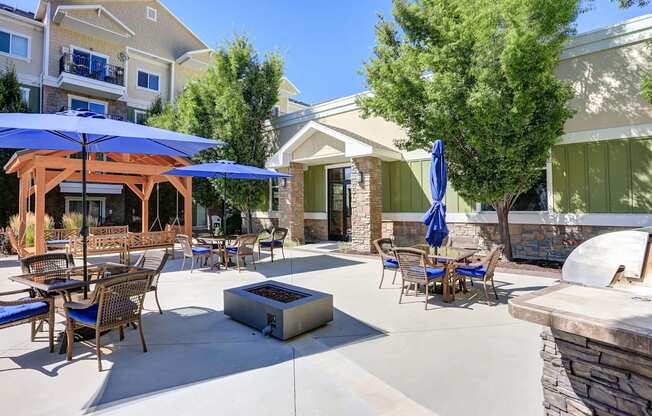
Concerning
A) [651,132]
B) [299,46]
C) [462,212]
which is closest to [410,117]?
[462,212]

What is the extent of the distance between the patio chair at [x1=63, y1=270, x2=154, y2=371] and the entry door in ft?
35.1

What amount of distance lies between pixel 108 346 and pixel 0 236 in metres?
12.3

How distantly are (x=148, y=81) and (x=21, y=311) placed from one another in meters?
20.5

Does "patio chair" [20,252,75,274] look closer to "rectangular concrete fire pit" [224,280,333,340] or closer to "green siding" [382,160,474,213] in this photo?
"rectangular concrete fire pit" [224,280,333,340]

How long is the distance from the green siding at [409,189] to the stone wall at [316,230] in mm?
3282

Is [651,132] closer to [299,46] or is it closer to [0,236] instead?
[299,46]

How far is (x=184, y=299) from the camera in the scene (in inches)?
245

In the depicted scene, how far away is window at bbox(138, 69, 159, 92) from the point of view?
67.5 ft

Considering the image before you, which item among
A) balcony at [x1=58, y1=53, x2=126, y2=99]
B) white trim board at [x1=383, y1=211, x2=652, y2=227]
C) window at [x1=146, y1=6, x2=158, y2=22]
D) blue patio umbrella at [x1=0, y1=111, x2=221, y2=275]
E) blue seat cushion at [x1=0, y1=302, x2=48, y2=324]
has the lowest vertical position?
blue seat cushion at [x1=0, y1=302, x2=48, y2=324]

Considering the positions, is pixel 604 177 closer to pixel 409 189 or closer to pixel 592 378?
pixel 409 189

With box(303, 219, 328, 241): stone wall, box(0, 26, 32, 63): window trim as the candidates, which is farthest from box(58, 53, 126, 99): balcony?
box(303, 219, 328, 241): stone wall

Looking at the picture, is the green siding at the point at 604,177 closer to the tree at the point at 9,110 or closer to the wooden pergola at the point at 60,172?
the wooden pergola at the point at 60,172

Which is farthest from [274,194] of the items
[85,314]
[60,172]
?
[85,314]

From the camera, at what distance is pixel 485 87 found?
7.84 metres
